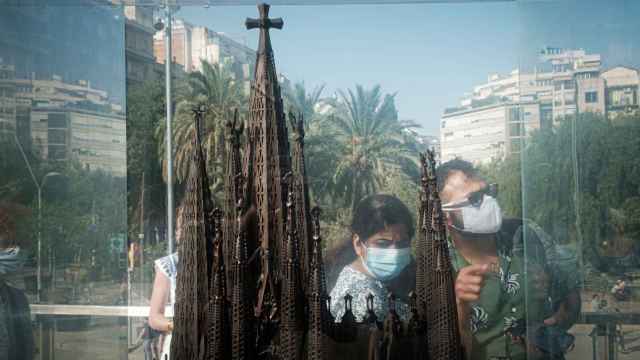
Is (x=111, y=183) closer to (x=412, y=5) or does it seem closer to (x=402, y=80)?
(x=402, y=80)

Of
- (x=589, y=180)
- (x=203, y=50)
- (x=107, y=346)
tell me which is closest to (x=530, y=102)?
(x=589, y=180)

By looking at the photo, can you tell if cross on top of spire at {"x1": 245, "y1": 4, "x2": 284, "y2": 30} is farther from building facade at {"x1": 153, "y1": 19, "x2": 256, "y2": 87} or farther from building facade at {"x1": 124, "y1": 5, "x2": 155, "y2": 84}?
building facade at {"x1": 124, "y1": 5, "x2": 155, "y2": 84}

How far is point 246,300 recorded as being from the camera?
8.29 metres

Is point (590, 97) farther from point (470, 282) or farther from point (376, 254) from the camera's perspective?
point (376, 254)

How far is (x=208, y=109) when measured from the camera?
11977 mm

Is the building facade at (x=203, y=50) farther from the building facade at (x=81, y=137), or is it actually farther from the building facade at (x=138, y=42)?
the building facade at (x=81, y=137)

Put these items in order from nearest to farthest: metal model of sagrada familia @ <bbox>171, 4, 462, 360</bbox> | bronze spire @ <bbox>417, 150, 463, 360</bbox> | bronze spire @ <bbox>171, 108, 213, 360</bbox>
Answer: bronze spire @ <bbox>417, 150, 463, 360</bbox>, metal model of sagrada familia @ <bbox>171, 4, 462, 360</bbox>, bronze spire @ <bbox>171, 108, 213, 360</bbox>

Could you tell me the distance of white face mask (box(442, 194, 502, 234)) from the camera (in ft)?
38.4

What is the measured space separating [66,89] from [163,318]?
4.18 m

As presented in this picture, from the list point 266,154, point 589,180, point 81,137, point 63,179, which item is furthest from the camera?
point 81,137

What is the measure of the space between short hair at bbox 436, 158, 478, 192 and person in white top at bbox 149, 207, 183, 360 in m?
4.50

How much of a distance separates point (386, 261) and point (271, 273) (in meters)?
3.69

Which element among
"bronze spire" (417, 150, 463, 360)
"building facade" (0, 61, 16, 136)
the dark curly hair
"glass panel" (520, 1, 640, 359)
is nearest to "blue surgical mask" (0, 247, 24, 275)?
"building facade" (0, 61, 16, 136)

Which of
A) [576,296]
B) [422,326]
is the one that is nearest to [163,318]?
[422,326]
